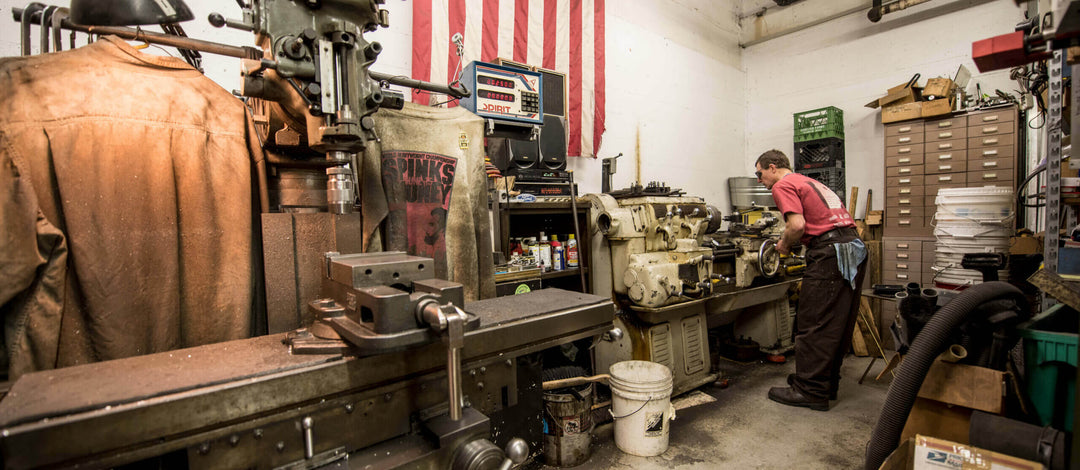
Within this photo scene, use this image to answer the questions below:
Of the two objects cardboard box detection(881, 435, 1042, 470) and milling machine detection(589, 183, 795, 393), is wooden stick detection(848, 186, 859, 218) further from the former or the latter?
cardboard box detection(881, 435, 1042, 470)

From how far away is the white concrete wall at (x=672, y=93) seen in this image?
4078 mm

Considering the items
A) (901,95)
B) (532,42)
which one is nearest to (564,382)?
(532,42)

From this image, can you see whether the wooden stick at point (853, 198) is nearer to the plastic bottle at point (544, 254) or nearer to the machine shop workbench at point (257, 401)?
the plastic bottle at point (544, 254)

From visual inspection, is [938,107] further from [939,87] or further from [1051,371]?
[1051,371]

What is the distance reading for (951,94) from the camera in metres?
3.95

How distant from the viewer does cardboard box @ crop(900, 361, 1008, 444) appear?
151 cm

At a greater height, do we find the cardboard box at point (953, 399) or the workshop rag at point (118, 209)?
the workshop rag at point (118, 209)

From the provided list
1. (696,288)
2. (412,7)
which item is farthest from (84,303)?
(696,288)

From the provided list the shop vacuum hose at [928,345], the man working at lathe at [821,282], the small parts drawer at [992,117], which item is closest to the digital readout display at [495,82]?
the man working at lathe at [821,282]

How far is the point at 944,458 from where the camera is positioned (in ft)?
4.85

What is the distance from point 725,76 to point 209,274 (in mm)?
5490

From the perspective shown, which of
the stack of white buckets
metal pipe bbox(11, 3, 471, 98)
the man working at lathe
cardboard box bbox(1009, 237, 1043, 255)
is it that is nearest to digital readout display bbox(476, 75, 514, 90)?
metal pipe bbox(11, 3, 471, 98)

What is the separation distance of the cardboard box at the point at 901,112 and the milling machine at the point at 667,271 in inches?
87.1

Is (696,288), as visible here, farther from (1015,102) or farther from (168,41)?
(1015,102)
